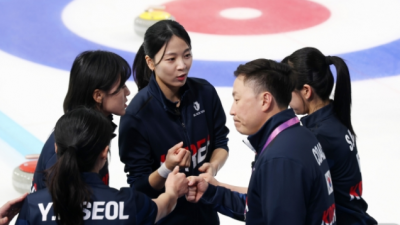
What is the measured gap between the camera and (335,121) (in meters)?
2.90

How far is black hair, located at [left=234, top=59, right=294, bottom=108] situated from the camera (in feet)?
8.11

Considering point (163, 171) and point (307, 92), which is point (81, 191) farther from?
point (307, 92)

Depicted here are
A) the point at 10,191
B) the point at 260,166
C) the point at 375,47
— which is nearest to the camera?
the point at 260,166

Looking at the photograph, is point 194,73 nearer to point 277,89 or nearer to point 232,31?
point 232,31

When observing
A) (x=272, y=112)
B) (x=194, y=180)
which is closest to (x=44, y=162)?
(x=194, y=180)

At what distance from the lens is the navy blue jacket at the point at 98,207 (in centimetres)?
230

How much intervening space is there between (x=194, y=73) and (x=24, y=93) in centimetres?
216

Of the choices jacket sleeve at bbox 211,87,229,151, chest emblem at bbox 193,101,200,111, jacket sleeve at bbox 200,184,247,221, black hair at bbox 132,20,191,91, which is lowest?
jacket sleeve at bbox 200,184,247,221

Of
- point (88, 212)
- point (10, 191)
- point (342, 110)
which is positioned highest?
point (342, 110)

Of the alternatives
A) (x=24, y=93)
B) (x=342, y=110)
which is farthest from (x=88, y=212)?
(x=24, y=93)

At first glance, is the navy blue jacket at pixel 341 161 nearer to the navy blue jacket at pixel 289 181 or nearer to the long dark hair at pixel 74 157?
the navy blue jacket at pixel 289 181

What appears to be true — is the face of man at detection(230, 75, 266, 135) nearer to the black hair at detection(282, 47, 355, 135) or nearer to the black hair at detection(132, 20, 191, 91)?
the black hair at detection(282, 47, 355, 135)

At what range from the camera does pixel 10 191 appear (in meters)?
5.00

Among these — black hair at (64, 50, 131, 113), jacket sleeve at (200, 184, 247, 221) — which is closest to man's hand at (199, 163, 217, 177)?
jacket sleeve at (200, 184, 247, 221)
